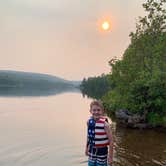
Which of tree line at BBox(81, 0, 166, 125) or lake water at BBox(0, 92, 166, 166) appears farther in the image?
tree line at BBox(81, 0, 166, 125)

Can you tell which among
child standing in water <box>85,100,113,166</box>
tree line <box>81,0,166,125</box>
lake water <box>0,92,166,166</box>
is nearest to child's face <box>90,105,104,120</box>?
child standing in water <box>85,100,113,166</box>

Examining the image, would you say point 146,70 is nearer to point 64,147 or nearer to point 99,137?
point 64,147

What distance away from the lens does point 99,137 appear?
988cm

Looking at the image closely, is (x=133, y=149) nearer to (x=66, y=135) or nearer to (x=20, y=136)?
(x=66, y=135)

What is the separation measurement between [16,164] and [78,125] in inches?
644

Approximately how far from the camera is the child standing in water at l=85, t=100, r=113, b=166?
9695 millimetres

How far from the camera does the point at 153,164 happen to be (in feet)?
57.8

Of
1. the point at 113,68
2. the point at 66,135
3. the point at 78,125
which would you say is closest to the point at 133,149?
the point at 66,135

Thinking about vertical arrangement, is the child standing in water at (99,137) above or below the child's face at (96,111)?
below

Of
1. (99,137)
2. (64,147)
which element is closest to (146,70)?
(64,147)

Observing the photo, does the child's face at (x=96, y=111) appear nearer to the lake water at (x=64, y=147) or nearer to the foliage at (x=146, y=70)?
the lake water at (x=64, y=147)

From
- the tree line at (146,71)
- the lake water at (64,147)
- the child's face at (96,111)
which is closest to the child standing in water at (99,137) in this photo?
the child's face at (96,111)

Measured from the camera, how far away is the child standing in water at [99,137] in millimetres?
9695

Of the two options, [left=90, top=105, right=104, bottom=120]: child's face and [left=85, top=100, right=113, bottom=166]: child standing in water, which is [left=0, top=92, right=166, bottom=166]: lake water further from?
[left=90, top=105, right=104, bottom=120]: child's face
